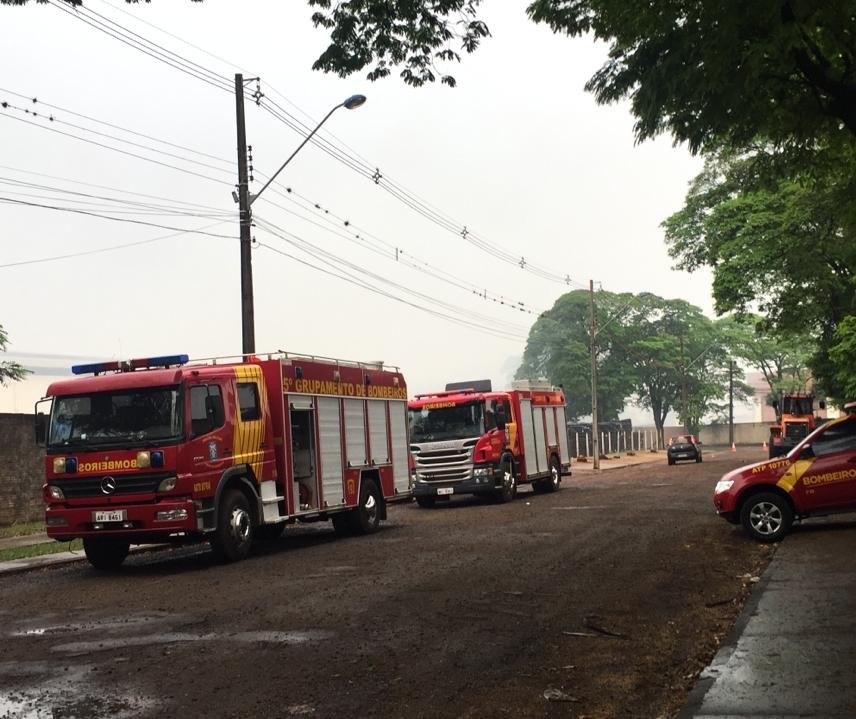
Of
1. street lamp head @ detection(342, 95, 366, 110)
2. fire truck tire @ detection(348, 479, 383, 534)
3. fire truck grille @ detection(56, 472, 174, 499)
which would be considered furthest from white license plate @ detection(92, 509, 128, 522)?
street lamp head @ detection(342, 95, 366, 110)

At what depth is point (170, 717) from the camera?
6.27 metres

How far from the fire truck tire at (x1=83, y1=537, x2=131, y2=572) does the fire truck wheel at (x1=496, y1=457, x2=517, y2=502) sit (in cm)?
1194

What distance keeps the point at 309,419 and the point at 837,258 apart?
78.6 feet

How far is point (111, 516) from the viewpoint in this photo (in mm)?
13969

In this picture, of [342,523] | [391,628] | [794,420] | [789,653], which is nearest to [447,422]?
[342,523]

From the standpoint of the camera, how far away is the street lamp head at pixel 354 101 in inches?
870

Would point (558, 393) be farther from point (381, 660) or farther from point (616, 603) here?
point (381, 660)

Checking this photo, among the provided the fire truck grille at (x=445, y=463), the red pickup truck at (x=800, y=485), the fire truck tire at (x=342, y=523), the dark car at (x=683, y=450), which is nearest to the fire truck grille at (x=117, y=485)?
the fire truck tire at (x=342, y=523)

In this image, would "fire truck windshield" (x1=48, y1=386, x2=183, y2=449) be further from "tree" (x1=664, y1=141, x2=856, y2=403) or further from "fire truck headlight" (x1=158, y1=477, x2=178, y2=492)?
"tree" (x1=664, y1=141, x2=856, y2=403)

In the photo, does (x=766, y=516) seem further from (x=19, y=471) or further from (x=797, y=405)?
(x=797, y=405)

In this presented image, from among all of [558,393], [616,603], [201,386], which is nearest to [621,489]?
[558,393]

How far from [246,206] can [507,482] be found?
9.44 meters

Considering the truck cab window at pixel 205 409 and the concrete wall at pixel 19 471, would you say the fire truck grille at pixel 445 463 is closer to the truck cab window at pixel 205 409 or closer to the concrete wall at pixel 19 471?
the concrete wall at pixel 19 471

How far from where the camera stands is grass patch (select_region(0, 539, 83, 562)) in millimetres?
16953
